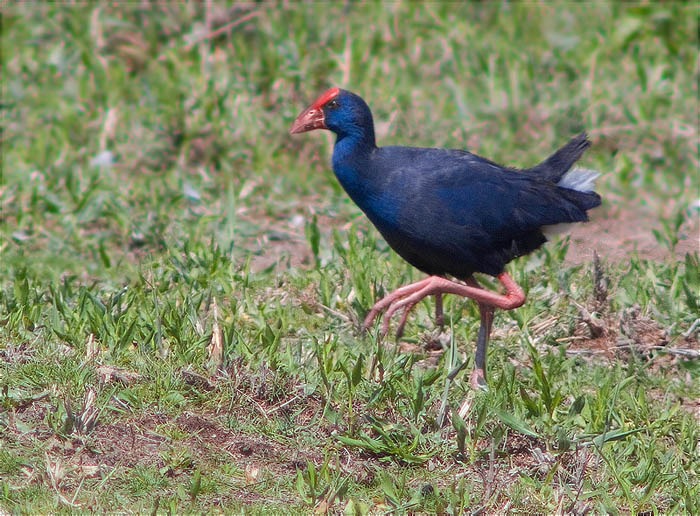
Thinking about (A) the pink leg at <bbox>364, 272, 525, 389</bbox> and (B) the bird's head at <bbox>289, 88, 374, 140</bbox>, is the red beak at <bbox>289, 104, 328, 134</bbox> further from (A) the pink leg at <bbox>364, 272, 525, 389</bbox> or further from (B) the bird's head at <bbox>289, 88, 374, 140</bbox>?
(A) the pink leg at <bbox>364, 272, 525, 389</bbox>

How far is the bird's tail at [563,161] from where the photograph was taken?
4.58 meters

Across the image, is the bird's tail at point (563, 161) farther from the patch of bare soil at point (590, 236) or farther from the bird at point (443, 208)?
the patch of bare soil at point (590, 236)

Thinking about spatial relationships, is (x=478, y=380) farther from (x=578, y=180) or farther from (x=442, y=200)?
(x=578, y=180)

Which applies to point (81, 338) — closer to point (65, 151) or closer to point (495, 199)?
point (495, 199)

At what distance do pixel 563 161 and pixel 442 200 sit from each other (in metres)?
0.76

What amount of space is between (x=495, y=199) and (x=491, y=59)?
9.91 feet

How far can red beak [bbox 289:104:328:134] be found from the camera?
4398mm

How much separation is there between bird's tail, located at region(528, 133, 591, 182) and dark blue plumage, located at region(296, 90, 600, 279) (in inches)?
5.7

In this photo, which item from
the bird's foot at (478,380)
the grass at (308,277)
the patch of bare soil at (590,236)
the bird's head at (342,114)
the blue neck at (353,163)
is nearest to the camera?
the grass at (308,277)

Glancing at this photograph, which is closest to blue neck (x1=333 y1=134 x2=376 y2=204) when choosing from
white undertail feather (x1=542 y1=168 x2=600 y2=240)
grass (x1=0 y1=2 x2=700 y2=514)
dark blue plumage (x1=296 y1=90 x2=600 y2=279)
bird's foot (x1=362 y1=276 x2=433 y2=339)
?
dark blue plumage (x1=296 y1=90 x2=600 y2=279)

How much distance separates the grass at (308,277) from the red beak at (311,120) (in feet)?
2.38

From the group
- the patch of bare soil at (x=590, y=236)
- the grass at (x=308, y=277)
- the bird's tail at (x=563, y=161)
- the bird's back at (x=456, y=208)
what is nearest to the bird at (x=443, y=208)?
the bird's back at (x=456, y=208)

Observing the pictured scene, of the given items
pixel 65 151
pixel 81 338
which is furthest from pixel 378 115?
pixel 81 338

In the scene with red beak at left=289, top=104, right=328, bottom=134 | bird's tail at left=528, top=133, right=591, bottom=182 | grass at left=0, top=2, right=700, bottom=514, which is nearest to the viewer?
grass at left=0, top=2, right=700, bottom=514
